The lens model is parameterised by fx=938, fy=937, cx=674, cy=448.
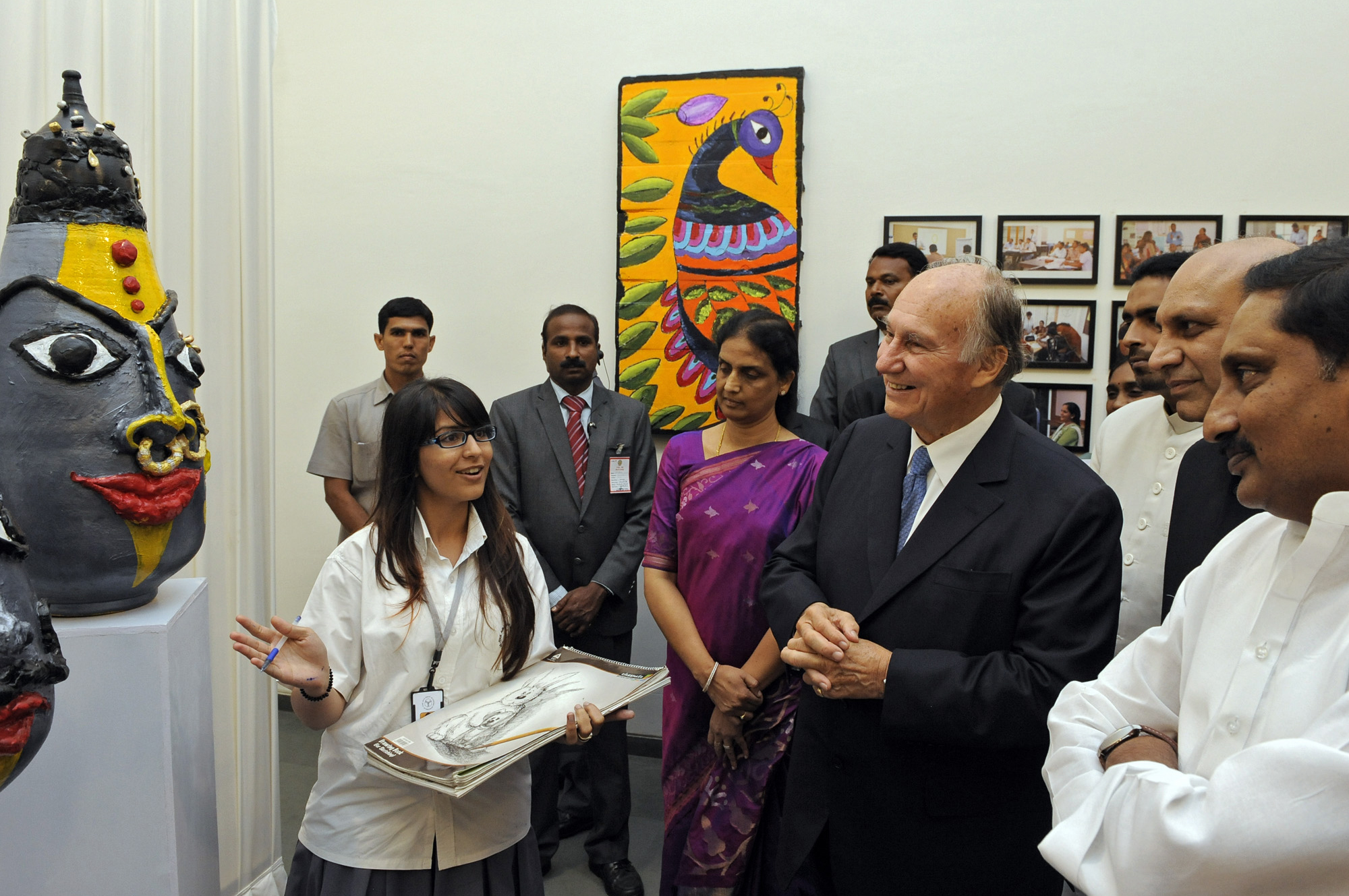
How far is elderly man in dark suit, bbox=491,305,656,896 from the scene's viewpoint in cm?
302

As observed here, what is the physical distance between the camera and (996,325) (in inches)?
66.0

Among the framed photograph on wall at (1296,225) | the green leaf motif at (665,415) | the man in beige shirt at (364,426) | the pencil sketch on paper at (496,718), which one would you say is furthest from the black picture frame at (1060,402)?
the pencil sketch on paper at (496,718)

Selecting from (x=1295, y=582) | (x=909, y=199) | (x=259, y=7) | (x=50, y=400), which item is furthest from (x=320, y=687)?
(x=909, y=199)

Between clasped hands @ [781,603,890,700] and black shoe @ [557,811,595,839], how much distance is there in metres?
2.01

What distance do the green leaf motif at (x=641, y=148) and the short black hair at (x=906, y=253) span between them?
3.48 ft

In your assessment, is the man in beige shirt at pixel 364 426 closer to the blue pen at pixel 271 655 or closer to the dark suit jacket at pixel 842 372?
the dark suit jacket at pixel 842 372

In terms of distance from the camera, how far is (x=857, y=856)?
1670mm

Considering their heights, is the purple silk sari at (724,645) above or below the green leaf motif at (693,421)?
below

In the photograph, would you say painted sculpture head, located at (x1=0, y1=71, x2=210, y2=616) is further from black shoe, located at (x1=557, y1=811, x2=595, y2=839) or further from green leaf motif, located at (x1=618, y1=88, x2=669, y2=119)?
green leaf motif, located at (x1=618, y1=88, x2=669, y2=119)

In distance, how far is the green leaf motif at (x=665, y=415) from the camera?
12.9 feet

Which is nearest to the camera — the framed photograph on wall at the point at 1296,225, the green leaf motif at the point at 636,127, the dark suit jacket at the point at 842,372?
the framed photograph on wall at the point at 1296,225

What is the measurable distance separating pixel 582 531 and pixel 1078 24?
2633 millimetres

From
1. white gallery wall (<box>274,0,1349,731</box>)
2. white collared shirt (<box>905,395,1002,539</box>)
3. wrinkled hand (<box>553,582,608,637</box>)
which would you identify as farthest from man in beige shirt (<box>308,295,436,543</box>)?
white collared shirt (<box>905,395,1002,539</box>)

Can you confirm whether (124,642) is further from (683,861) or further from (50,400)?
(683,861)
